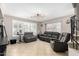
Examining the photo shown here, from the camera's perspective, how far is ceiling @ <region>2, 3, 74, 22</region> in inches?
85.7

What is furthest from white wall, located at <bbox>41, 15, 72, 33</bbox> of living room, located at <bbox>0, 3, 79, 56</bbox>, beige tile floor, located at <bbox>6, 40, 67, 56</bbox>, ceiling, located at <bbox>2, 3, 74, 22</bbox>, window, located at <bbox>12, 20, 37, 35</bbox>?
beige tile floor, located at <bbox>6, 40, 67, 56</bbox>

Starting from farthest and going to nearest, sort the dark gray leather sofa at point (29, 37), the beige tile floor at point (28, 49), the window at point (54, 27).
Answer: the window at point (54, 27) → the dark gray leather sofa at point (29, 37) → the beige tile floor at point (28, 49)

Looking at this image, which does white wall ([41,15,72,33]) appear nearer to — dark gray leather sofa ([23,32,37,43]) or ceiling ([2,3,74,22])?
ceiling ([2,3,74,22])

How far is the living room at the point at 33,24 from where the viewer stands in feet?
7.33

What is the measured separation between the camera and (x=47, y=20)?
8.53ft

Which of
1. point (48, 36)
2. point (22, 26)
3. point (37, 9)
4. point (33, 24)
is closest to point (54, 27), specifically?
point (48, 36)

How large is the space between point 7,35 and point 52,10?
138cm

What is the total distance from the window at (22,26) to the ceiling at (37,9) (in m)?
0.17

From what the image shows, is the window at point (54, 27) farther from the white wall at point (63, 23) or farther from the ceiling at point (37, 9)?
the ceiling at point (37, 9)

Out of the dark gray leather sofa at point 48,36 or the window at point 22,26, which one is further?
the dark gray leather sofa at point 48,36

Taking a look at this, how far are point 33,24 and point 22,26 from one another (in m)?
0.32

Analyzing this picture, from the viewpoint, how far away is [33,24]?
8.24ft

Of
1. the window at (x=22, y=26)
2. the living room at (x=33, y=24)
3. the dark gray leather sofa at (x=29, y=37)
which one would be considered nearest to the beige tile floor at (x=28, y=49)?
the living room at (x=33, y=24)

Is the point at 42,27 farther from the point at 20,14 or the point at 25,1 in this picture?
the point at 25,1
